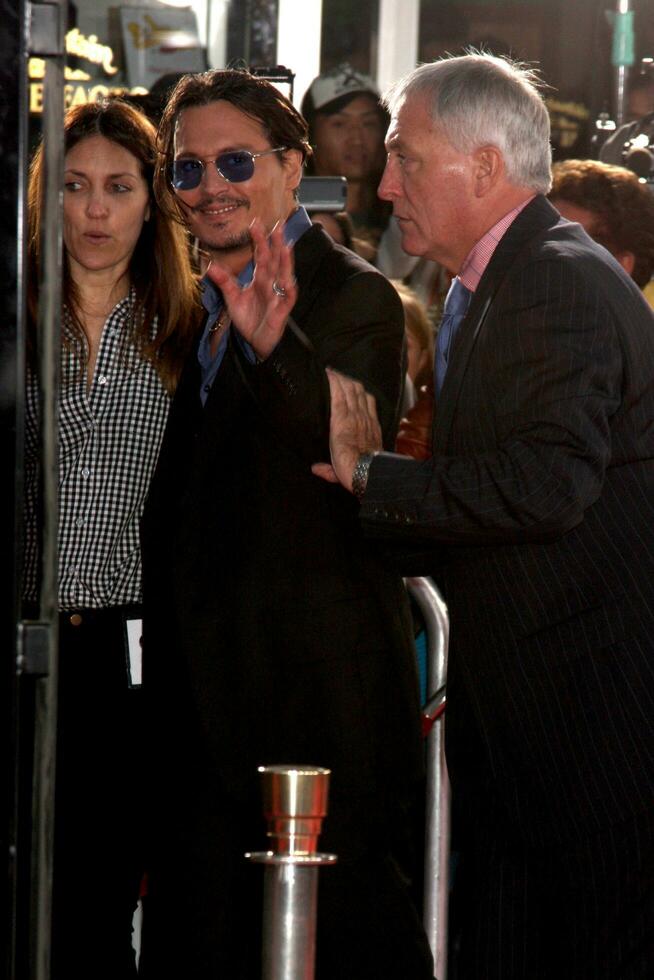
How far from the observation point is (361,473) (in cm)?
240

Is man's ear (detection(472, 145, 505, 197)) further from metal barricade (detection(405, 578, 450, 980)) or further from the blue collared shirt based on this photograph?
metal barricade (detection(405, 578, 450, 980))

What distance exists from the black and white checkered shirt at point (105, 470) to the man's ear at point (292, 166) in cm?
46

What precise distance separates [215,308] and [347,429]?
24.4 inches

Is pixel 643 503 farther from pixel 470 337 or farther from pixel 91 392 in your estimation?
pixel 91 392

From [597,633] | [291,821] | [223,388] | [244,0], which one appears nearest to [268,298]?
[223,388]

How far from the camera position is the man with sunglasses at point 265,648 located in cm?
270

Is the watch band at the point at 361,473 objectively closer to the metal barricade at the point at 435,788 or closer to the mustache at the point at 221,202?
the mustache at the point at 221,202

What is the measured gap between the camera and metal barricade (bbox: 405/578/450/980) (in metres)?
3.29

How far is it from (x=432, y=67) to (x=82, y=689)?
1318 mm

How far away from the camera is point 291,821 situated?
1806mm

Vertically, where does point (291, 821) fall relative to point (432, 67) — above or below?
below

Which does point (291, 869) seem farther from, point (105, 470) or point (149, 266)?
point (149, 266)

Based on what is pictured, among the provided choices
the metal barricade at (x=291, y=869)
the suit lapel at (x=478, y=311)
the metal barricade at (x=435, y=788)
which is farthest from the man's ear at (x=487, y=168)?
the metal barricade at (x=291, y=869)

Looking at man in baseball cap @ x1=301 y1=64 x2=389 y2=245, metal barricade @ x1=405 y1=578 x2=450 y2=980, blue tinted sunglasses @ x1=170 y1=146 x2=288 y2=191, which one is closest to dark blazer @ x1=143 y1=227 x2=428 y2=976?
blue tinted sunglasses @ x1=170 y1=146 x2=288 y2=191
